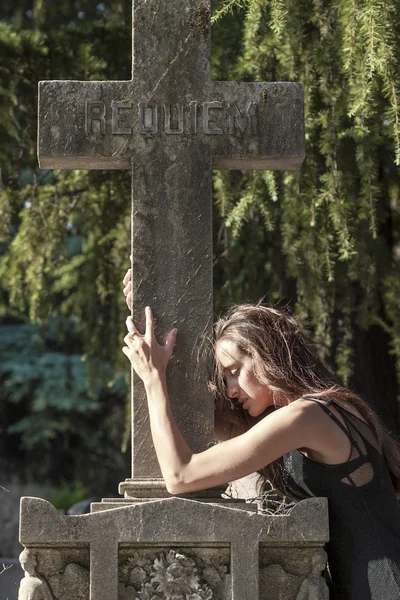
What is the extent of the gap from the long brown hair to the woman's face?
0.7 inches

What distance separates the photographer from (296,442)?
291 cm

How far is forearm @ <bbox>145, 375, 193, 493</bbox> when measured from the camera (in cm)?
291

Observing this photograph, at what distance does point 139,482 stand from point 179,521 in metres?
0.24

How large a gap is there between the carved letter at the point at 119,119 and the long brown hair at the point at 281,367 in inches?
28.2

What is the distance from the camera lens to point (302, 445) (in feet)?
9.64

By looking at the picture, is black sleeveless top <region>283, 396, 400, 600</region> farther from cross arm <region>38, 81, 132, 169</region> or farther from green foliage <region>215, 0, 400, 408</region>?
green foliage <region>215, 0, 400, 408</region>

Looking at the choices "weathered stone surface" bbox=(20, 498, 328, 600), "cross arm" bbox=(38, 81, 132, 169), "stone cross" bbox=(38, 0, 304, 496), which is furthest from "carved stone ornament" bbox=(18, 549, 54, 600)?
"cross arm" bbox=(38, 81, 132, 169)

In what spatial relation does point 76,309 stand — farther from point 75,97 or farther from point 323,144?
point 75,97

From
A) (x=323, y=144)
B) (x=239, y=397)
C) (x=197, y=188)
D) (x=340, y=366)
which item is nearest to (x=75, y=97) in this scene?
(x=197, y=188)

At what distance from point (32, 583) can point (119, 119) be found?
4.93 feet

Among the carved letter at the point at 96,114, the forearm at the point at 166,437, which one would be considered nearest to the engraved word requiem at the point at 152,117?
the carved letter at the point at 96,114

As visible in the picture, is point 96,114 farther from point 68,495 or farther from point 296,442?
point 68,495

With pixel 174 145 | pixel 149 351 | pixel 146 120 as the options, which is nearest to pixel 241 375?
pixel 149 351

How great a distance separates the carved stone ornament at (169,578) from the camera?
9.34 ft
